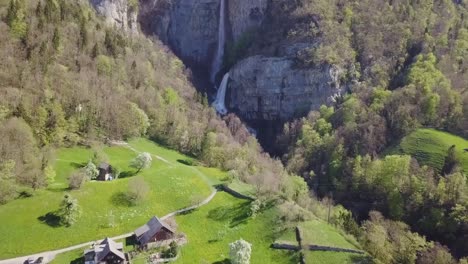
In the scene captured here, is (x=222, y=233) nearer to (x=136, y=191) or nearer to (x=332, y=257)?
(x=136, y=191)

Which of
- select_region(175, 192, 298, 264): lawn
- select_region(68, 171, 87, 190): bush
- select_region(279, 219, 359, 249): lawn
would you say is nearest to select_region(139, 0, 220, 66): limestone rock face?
select_region(68, 171, 87, 190): bush

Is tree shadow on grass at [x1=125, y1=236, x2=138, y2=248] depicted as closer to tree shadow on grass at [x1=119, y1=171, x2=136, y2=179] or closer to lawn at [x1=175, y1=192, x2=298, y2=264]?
lawn at [x1=175, y1=192, x2=298, y2=264]

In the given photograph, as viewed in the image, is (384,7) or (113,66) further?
(384,7)

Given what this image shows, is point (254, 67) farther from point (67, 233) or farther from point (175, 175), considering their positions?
point (67, 233)

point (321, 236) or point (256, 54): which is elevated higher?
point (256, 54)

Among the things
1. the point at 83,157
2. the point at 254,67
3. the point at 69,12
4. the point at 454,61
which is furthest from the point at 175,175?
the point at 454,61

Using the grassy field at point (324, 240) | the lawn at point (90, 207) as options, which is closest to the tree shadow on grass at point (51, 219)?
the lawn at point (90, 207)

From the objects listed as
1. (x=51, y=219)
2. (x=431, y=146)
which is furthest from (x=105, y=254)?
(x=431, y=146)
